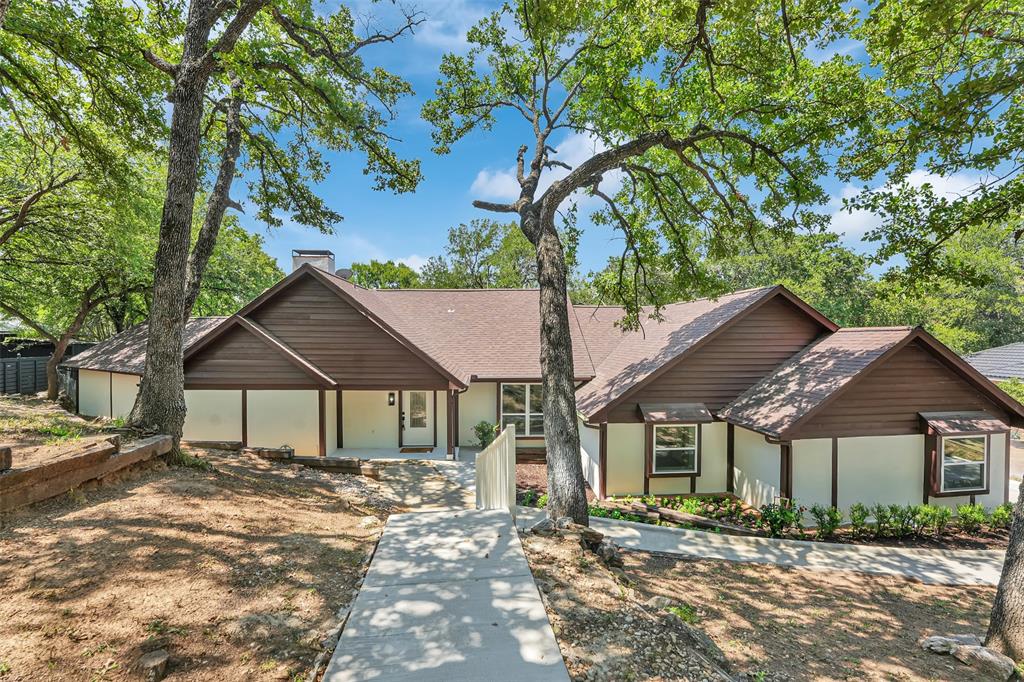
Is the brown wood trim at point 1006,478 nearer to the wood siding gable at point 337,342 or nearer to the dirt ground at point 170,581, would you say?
the wood siding gable at point 337,342

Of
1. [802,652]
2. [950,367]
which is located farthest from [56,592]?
[950,367]

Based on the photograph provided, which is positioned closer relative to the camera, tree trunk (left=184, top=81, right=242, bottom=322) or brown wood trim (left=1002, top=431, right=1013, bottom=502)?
tree trunk (left=184, top=81, right=242, bottom=322)

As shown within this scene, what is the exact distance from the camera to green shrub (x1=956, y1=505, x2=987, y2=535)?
32.6ft

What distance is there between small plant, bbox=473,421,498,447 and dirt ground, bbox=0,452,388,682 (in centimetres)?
879

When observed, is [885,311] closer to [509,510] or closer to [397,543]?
[509,510]

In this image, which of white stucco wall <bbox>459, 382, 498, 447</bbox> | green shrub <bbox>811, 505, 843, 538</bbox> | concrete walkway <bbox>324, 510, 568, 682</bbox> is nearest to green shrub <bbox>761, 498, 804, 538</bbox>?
green shrub <bbox>811, 505, 843, 538</bbox>

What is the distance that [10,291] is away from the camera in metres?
18.9

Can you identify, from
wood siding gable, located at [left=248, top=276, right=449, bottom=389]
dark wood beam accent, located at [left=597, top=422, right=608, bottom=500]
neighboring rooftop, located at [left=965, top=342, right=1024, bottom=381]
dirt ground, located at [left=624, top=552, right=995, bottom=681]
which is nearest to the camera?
dirt ground, located at [left=624, top=552, right=995, bottom=681]

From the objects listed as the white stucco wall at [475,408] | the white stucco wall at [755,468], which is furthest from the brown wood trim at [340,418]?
the white stucco wall at [755,468]

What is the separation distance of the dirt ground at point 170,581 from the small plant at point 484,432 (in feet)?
28.8

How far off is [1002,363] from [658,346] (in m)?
23.5

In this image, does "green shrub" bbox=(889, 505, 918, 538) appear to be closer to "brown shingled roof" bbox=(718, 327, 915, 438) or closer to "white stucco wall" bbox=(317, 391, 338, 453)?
"brown shingled roof" bbox=(718, 327, 915, 438)

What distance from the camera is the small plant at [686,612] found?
195 inches

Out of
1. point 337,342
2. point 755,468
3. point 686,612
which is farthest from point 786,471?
point 337,342
